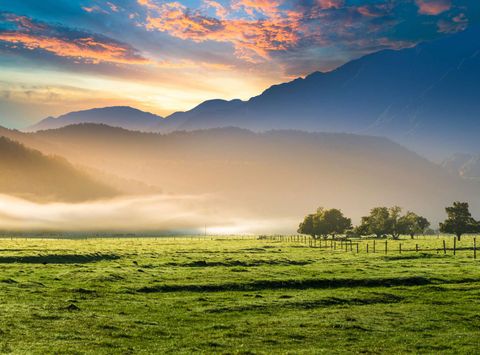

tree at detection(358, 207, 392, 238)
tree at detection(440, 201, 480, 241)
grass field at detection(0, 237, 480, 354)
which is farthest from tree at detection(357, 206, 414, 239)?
grass field at detection(0, 237, 480, 354)

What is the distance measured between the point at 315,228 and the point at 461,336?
16808 cm

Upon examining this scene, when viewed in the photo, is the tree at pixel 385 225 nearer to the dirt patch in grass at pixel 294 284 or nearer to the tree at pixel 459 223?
the tree at pixel 459 223

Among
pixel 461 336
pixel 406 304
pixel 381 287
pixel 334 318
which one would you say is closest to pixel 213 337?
pixel 334 318

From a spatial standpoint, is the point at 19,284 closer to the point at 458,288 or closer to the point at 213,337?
→ the point at 213,337

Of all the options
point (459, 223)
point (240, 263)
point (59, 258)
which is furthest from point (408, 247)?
point (59, 258)

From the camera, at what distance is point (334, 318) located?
119 feet

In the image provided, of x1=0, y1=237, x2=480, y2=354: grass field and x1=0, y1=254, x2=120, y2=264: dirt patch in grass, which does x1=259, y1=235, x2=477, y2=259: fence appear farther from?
x1=0, y1=254, x2=120, y2=264: dirt patch in grass

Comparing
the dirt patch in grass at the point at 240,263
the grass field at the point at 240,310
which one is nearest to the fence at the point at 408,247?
the dirt patch in grass at the point at 240,263

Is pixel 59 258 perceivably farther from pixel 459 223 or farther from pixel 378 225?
pixel 378 225

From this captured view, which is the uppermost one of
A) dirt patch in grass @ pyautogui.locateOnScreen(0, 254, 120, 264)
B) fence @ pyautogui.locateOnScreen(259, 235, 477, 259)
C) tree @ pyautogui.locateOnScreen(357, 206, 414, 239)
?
tree @ pyautogui.locateOnScreen(357, 206, 414, 239)

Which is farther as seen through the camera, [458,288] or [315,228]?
[315,228]

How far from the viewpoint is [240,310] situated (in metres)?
39.5

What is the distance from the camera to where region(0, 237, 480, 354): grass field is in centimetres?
2917

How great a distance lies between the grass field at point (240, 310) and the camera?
2917 centimetres
